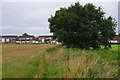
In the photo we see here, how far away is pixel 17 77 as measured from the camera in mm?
12328

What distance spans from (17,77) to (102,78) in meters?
3.38

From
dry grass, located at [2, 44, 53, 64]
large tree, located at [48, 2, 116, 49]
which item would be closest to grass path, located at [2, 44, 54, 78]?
dry grass, located at [2, 44, 53, 64]

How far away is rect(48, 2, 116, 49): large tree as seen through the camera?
5275cm

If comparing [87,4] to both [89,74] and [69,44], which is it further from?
[89,74]

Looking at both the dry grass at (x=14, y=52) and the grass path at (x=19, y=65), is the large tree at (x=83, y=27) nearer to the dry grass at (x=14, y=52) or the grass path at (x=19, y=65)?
the dry grass at (x=14, y=52)

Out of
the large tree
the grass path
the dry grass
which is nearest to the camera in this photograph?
the grass path

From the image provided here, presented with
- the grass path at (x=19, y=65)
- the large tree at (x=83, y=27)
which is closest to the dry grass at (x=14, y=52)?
the grass path at (x=19, y=65)

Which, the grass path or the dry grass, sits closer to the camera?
the grass path

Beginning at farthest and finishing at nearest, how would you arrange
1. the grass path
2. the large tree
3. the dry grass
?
the large tree < the dry grass < the grass path

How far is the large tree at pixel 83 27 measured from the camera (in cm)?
5275

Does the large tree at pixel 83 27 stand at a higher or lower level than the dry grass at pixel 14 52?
higher

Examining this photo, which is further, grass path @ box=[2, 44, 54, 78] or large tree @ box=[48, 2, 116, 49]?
large tree @ box=[48, 2, 116, 49]

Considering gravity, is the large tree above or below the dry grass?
above

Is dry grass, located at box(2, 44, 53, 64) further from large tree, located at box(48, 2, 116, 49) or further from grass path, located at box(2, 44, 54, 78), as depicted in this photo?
large tree, located at box(48, 2, 116, 49)
